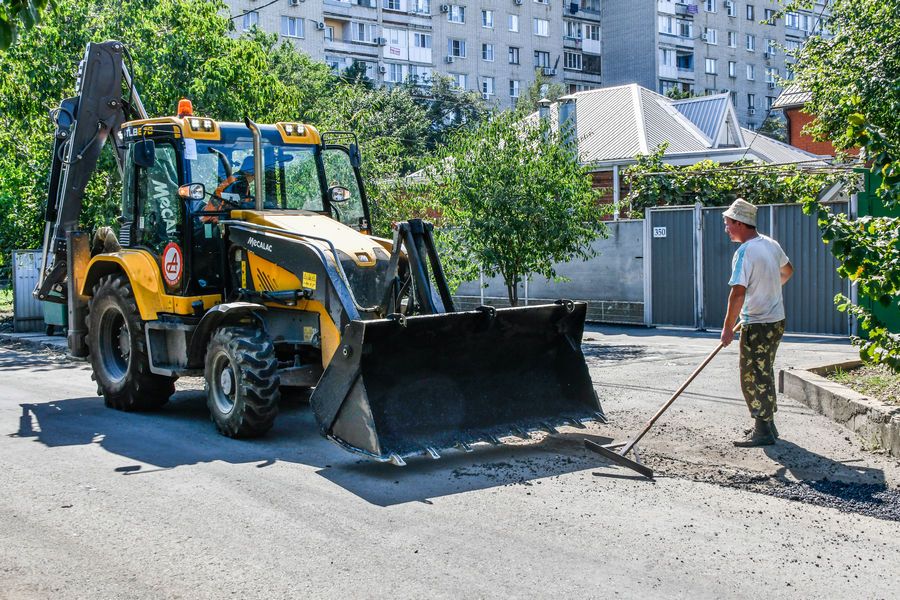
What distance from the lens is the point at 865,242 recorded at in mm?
8039

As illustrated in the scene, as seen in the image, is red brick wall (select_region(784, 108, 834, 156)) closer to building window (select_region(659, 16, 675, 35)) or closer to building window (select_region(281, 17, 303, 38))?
building window (select_region(281, 17, 303, 38))

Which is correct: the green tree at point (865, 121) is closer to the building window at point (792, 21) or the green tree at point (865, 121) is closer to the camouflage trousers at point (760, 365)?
the camouflage trousers at point (760, 365)

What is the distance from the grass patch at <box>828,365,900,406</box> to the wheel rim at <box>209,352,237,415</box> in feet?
19.1

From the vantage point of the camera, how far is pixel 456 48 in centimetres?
6612

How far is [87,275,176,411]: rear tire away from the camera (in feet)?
33.5

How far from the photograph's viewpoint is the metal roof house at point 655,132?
29812 mm


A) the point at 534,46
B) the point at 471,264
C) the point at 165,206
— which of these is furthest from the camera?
the point at 534,46

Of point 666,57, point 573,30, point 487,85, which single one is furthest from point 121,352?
point 666,57

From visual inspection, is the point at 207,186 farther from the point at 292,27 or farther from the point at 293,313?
the point at 292,27

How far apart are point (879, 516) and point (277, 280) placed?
545 centimetres

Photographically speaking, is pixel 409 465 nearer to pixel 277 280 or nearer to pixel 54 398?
pixel 277 280

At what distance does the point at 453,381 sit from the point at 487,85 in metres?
62.0

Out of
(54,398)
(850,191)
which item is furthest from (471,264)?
(54,398)

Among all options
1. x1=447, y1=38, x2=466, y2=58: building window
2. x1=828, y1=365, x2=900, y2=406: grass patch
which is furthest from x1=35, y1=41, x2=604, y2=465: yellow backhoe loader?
x1=447, y1=38, x2=466, y2=58: building window
